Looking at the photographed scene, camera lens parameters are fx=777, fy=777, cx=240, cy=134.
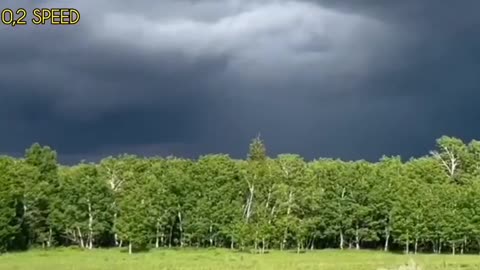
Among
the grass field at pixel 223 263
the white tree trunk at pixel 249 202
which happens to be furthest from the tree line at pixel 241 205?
the grass field at pixel 223 263

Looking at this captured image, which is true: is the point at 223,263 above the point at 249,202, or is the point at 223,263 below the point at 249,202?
below

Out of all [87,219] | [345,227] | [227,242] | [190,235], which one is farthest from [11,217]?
[345,227]

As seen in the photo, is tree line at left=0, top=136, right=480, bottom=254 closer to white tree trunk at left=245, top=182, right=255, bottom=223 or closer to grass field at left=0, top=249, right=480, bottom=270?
white tree trunk at left=245, top=182, right=255, bottom=223

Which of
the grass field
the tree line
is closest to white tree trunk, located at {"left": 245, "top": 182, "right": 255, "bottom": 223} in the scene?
the tree line

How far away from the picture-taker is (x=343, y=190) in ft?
426

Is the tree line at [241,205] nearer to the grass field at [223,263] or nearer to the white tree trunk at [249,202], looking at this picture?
the white tree trunk at [249,202]

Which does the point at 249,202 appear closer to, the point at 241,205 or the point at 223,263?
the point at 241,205

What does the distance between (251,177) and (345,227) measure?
17556 mm

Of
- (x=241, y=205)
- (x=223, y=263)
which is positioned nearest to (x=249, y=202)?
(x=241, y=205)

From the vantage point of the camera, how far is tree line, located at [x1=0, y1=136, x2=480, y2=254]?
393ft

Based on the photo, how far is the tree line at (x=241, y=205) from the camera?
119812mm

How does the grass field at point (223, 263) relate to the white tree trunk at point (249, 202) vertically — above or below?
below

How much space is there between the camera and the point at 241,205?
421ft

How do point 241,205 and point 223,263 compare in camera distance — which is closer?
point 223,263
